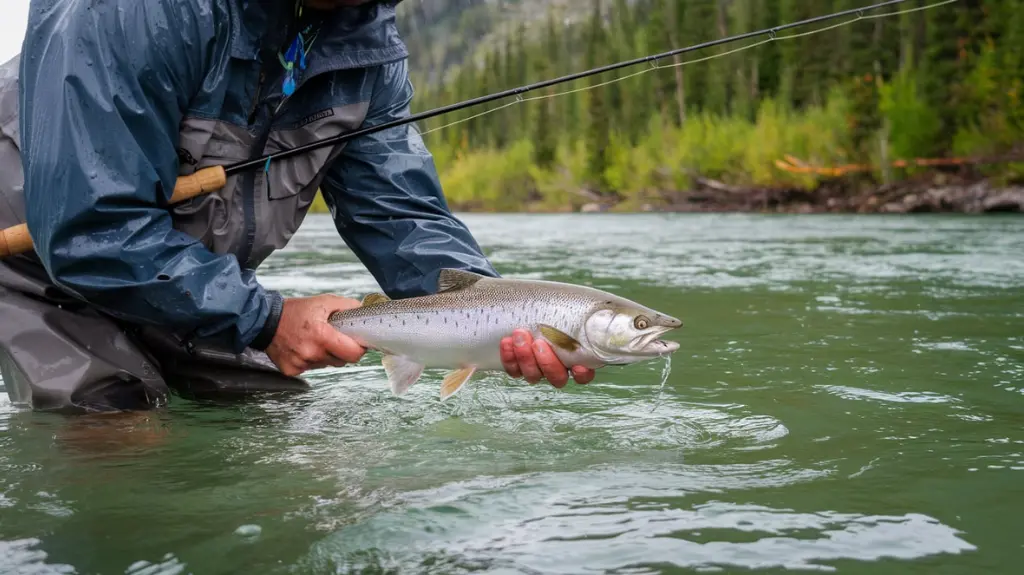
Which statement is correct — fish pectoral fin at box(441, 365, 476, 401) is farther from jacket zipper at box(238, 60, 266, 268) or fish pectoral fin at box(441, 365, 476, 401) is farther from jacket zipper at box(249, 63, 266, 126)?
jacket zipper at box(249, 63, 266, 126)

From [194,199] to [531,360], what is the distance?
1188mm

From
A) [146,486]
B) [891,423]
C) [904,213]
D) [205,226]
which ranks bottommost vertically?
[904,213]

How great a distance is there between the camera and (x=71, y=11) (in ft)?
9.00

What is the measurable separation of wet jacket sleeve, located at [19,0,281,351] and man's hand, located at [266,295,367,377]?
0.16 m

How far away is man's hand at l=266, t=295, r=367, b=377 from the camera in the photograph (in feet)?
10.0

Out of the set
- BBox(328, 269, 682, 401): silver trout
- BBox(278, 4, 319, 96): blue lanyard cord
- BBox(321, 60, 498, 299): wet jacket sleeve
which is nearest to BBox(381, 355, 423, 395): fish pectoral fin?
BBox(328, 269, 682, 401): silver trout

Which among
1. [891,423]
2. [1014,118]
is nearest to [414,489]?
[891,423]

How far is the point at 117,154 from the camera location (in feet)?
9.09

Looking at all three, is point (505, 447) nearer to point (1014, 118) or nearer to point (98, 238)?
point (98, 238)

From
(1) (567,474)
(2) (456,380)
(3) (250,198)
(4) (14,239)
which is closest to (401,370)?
(2) (456,380)

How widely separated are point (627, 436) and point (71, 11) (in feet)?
6.42

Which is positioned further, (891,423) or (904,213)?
(904,213)

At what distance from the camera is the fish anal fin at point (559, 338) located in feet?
9.62

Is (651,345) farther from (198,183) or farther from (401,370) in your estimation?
(198,183)
